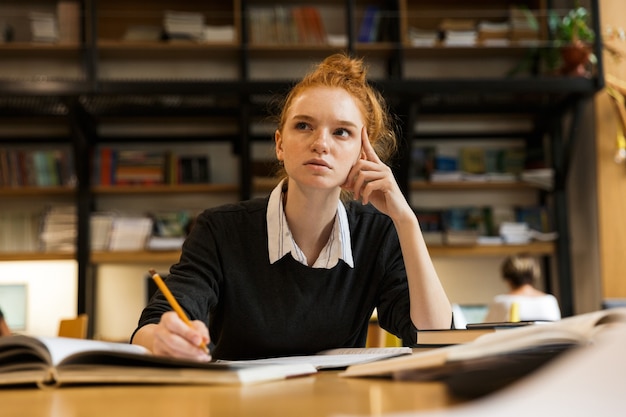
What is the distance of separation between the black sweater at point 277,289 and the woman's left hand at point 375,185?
0.36 feet

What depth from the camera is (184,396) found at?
0.74m

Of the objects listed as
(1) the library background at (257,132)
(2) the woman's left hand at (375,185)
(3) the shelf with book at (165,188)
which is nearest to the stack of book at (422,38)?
(1) the library background at (257,132)

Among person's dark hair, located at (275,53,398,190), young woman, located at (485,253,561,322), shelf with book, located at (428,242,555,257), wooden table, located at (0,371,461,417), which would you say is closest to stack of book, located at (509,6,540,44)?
shelf with book, located at (428,242,555,257)

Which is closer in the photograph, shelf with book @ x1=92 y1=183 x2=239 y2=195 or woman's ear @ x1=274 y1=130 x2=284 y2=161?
woman's ear @ x1=274 y1=130 x2=284 y2=161

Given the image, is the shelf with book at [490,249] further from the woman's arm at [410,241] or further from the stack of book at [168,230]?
the woman's arm at [410,241]

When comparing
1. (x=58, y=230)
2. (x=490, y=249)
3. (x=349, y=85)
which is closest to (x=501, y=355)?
(x=349, y=85)

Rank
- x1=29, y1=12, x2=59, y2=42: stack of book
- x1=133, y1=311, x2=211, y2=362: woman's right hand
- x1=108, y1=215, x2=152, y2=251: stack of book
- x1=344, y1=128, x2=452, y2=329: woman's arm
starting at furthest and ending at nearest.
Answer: x1=108, y1=215, x2=152, y2=251: stack of book < x1=29, y1=12, x2=59, y2=42: stack of book < x1=344, y1=128, x2=452, y2=329: woman's arm < x1=133, y1=311, x2=211, y2=362: woman's right hand

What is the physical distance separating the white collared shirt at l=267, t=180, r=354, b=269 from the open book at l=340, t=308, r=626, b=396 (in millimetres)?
885

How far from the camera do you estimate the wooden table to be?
0.62 meters

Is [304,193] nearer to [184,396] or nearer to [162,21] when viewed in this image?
[184,396]

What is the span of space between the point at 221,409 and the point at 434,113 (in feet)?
18.0

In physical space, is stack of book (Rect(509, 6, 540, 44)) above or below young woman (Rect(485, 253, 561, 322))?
above

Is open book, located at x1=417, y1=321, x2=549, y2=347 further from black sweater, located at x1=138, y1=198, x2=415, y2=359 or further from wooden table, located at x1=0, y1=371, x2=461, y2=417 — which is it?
black sweater, located at x1=138, y1=198, x2=415, y2=359

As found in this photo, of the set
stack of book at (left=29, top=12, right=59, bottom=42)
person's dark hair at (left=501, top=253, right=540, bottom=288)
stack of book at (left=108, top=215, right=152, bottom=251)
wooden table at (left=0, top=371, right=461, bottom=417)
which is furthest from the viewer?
stack of book at (left=108, top=215, right=152, bottom=251)
